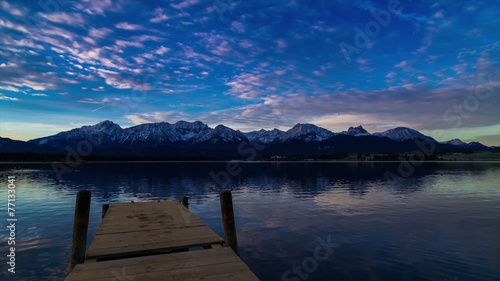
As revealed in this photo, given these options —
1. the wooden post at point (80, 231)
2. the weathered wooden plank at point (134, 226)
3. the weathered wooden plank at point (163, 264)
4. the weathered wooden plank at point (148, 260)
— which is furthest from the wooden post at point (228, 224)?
the wooden post at point (80, 231)

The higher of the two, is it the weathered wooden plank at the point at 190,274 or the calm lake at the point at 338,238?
the weathered wooden plank at the point at 190,274

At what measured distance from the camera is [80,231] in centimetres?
1148

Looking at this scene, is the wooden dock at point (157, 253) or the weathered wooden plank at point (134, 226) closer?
the wooden dock at point (157, 253)

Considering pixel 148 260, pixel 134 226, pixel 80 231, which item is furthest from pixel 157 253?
pixel 134 226

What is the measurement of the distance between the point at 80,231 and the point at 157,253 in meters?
2.98

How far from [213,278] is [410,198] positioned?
41674mm

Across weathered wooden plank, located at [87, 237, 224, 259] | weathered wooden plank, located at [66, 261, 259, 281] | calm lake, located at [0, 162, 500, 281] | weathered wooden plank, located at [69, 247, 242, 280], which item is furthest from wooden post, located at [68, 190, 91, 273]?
calm lake, located at [0, 162, 500, 281]

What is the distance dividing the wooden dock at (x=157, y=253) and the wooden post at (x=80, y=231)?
0.42m

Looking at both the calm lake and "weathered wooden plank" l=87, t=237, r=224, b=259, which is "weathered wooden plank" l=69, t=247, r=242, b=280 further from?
the calm lake

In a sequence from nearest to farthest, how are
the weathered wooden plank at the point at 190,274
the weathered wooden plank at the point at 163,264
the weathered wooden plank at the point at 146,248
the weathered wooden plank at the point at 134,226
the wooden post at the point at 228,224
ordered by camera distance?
the weathered wooden plank at the point at 190,274, the weathered wooden plank at the point at 163,264, the weathered wooden plank at the point at 146,248, the wooden post at the point at 228,224, the weathered wooden plank at the point at 134,226

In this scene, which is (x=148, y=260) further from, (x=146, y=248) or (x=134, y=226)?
(x=134, y=226)

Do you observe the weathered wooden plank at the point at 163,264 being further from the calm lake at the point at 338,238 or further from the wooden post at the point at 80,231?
the calm lake at the point at 338,238

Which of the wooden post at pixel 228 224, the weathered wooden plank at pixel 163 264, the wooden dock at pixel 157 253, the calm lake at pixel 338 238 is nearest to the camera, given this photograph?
the wooden dock at pixel 157 253

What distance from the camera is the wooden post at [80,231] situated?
11.0 meters
